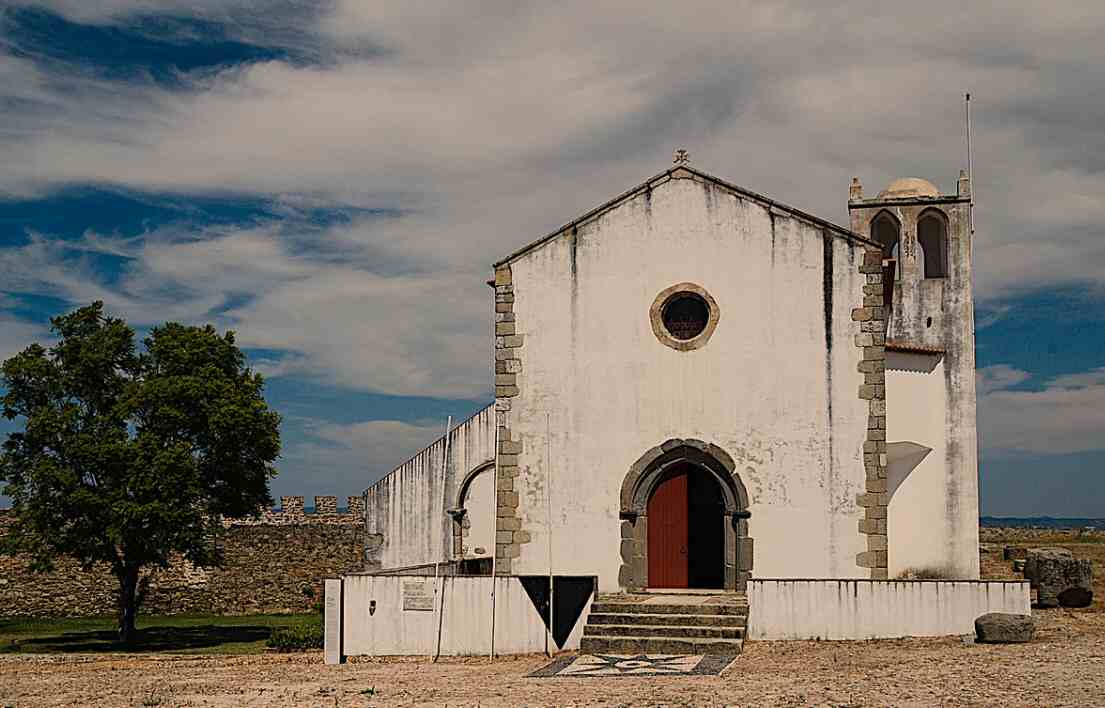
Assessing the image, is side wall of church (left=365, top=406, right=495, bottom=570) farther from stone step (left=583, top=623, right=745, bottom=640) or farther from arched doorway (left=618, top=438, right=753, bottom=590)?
stone step (left=583, top=623, right=745, bottom=640)

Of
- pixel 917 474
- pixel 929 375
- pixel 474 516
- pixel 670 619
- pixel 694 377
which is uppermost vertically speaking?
pixel 929 375

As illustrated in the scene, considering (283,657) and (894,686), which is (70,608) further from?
(894,686)

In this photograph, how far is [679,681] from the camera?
44.2ft

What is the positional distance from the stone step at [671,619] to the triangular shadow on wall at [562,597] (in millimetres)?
315

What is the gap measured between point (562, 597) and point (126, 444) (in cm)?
1010

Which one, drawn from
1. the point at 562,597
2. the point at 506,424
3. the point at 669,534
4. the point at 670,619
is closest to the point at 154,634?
the point at 506,424

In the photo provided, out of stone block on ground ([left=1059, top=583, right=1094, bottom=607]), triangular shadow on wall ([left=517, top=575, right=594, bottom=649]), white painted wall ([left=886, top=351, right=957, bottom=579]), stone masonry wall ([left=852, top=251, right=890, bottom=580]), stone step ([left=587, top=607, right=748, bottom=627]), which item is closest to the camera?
stone step ([left=587, top=607, right=748, bottom=627])

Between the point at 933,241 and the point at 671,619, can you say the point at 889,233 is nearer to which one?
the point at 933,241

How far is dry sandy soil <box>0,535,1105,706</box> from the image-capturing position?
11875 mm

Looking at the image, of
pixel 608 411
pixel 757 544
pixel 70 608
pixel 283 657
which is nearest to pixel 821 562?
pixel 757 544

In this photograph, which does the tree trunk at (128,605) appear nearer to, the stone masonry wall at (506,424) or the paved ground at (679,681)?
the paved ground at (679,681)

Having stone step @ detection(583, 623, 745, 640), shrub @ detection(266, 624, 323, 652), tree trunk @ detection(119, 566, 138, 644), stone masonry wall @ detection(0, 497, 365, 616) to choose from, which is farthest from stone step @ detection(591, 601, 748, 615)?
stone masonry wall @ detection(0, 497, 365, 616)

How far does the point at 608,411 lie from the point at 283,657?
5.97 meters

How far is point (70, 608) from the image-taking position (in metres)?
30.8
